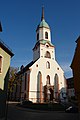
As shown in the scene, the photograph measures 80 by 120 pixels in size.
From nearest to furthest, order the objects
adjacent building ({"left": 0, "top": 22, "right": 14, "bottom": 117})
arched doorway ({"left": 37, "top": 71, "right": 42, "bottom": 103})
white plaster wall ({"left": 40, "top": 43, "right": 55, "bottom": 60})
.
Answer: adjacent building ({"left": 0, "top": 22, "right": 14, "bottom": 117})
arched doorway ({"left": 37, "top": 71, "right": 42, "bottom": 103})
white plaster wall ({"left": 40, "top": 43, "right": 55, "bottom": 60})

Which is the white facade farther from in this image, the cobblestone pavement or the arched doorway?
the cobblestone pavement

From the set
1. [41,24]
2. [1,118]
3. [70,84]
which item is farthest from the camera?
[70,84]

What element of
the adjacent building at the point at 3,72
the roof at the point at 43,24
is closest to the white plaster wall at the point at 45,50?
the roof at the point at 43,24

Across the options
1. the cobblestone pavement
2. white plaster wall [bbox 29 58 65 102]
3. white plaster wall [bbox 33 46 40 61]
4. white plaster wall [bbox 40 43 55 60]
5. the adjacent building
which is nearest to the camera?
the adjacent building

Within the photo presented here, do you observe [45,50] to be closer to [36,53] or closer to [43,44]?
[43,44]

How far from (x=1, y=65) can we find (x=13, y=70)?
30.1 meters

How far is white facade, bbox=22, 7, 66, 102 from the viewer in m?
46.5

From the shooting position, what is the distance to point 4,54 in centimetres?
1853

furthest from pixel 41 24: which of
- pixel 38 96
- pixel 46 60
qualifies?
pixel 38 96

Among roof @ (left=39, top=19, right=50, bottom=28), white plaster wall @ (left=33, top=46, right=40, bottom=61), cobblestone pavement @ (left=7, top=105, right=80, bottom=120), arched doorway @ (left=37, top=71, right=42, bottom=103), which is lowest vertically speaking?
cobblestone pavement @ (left=7, top=105, right=80, bottom=120)

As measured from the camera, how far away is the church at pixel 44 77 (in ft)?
153

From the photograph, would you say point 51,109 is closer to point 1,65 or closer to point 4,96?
point 4,96

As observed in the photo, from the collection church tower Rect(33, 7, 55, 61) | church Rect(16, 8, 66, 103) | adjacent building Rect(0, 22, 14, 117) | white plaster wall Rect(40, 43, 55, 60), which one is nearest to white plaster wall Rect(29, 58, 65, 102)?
church Rect(16, 8, 66, 103)

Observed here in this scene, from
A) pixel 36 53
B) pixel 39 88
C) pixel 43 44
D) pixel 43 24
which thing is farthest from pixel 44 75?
pixel 43 24
